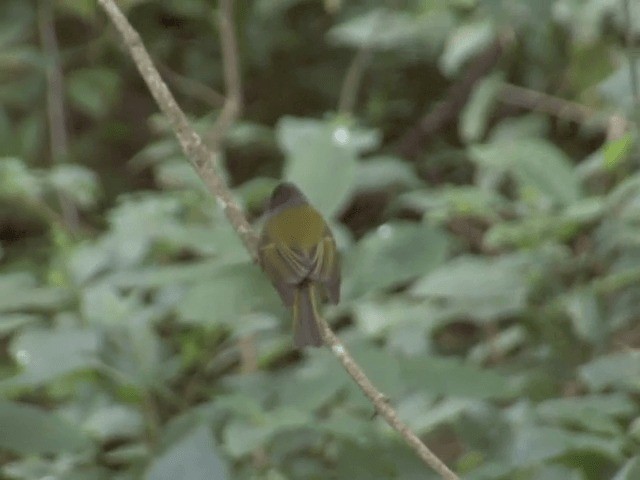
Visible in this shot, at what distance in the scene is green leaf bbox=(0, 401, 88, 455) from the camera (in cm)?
115

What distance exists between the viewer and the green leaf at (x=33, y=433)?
1.15 metres

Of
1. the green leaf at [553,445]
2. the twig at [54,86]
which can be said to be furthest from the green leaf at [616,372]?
the twig at [54,86]

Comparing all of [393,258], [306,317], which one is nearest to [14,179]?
[393,258]

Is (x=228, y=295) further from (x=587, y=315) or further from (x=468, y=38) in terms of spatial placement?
(x=468, y=38)

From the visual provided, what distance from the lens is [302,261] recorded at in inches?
46.7

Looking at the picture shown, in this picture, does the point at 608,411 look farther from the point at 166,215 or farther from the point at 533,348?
the point at 166,215

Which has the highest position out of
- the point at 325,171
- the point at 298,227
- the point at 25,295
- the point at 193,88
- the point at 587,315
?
the point at 193,88

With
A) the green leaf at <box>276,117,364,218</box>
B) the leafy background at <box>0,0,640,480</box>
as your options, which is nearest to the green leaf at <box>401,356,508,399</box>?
the leafy background at <box>0,0,640,480</box>

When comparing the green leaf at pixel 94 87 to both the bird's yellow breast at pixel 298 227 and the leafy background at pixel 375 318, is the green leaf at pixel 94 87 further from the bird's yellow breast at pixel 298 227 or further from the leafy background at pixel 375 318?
the bird's yellow breast at pixel 298 227

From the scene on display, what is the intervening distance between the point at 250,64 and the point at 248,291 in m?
2.04

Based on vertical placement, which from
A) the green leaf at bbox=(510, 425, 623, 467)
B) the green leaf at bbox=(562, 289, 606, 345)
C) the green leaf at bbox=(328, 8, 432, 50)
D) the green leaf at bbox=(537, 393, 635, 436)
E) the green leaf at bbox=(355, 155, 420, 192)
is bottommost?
the green leaf at bbox=(510, 425, 623, 467)

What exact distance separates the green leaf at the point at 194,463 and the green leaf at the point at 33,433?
0.34 feet

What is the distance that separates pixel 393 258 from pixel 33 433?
476 mm

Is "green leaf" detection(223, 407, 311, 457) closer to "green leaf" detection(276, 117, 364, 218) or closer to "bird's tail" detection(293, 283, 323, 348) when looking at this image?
"bird's tail" detection(293, 283, 323, 348)
